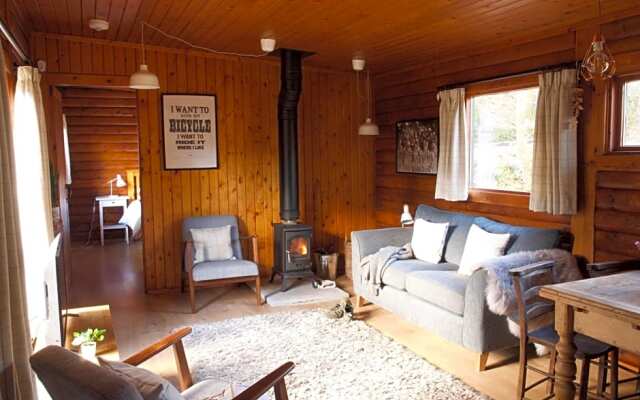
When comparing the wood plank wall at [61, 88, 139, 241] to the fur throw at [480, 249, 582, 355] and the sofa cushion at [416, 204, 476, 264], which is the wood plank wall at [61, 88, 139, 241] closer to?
the sofa cushion at [416, 204, 476, 264]

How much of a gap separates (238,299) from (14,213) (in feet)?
10.8

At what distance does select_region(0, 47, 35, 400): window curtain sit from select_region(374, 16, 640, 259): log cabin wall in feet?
11.9

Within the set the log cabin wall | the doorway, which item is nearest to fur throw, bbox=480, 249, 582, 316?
the log cabin wall

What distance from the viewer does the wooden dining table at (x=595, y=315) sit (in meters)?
2.17

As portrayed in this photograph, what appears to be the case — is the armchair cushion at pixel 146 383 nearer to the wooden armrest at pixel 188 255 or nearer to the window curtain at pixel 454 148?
the wooden armrest at pixel 188 255

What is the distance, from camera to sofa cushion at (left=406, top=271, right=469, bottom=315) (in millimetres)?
3627

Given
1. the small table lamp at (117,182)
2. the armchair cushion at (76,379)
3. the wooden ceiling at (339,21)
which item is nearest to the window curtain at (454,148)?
the wooden ceiling at (339,21)

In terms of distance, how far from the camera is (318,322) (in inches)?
172

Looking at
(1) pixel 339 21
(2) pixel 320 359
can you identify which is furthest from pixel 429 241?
(1) pixel 339 21

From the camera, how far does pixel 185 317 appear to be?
459 cm

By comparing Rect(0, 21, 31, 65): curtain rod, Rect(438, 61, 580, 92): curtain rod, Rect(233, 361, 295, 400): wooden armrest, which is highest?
Rect(0, 21, 31, 65): curtain rod

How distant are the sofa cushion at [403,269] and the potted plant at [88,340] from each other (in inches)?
92.5

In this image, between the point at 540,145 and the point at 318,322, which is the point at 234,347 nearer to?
the point at 318,322

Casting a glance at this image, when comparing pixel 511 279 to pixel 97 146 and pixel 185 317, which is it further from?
pixel 97 146
